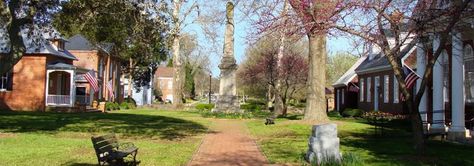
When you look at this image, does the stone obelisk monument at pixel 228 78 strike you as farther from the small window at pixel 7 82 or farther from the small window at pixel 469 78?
the small window at pixel 469 78

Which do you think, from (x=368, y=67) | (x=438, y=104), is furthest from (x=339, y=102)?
(x=438, y=104)

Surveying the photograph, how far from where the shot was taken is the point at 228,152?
14.5m

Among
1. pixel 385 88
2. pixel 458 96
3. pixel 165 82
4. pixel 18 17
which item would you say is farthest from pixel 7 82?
pixel 165 82

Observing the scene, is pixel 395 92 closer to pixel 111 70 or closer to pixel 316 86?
pixel 316 86

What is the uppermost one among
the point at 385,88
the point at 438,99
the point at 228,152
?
the point at 385,88

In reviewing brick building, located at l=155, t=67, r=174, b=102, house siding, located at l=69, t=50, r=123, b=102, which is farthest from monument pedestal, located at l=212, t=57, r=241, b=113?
brick building, located at l=155, t=67, r=174, b=102

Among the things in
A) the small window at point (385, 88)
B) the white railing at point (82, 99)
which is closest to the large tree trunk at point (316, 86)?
the small window at point (385, 88)

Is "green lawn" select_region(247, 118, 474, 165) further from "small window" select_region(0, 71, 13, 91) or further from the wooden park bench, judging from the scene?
"small window" select_region(0, 71, 13, 91)

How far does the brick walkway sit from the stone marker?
1118 millimetres

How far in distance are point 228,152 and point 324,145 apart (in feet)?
11.1

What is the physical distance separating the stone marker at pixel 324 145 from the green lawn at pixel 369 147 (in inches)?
19.0

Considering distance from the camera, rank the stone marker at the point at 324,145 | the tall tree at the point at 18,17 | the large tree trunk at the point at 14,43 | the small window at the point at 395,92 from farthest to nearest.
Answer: the small window at the point at 395,92
the large tree trunk at the point at 14,43
the tall tree at the point at 18,17
the stone marker at the point at 324,145

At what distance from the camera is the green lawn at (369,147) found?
494 inches

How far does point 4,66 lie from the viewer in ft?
63.2
